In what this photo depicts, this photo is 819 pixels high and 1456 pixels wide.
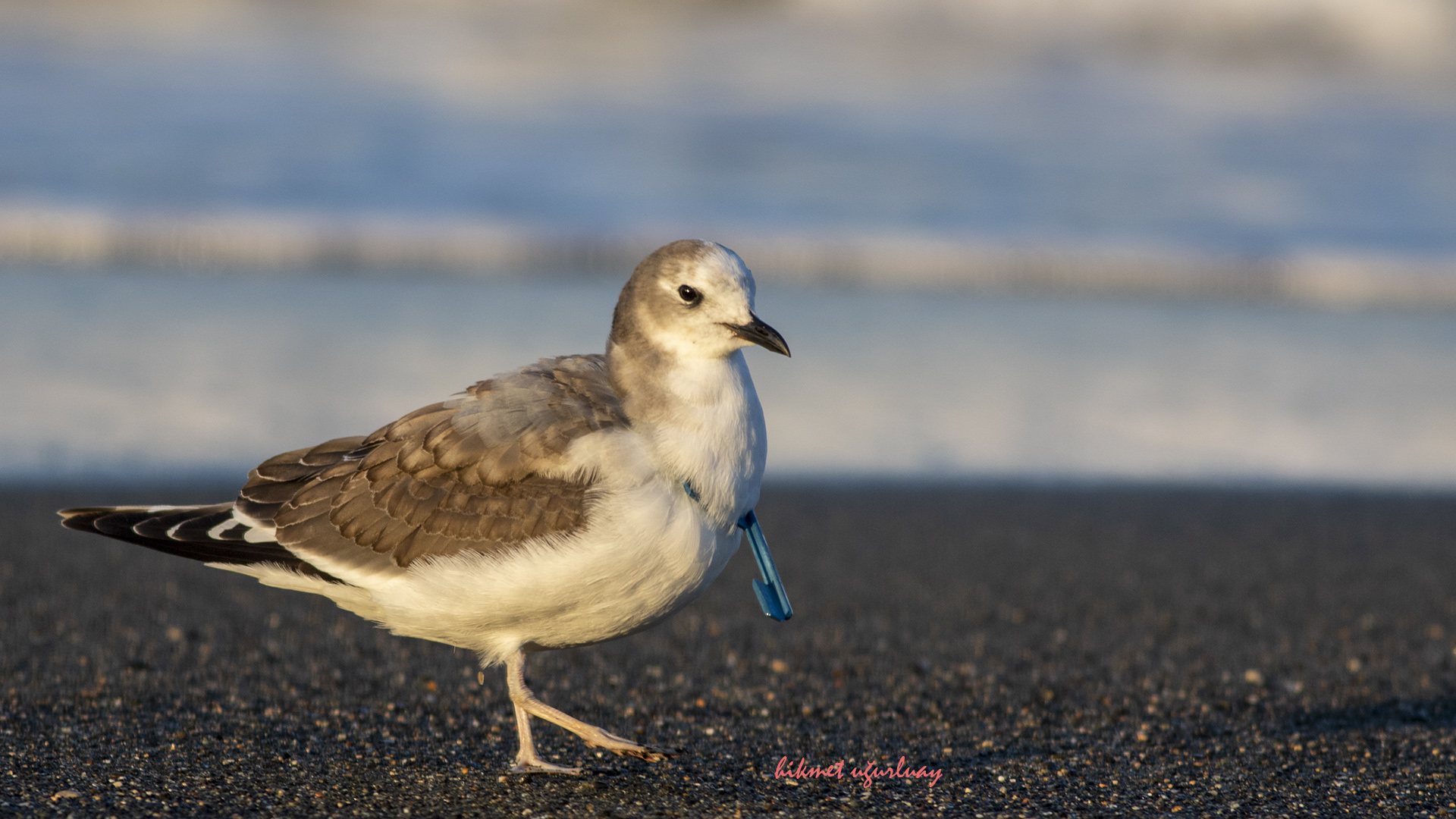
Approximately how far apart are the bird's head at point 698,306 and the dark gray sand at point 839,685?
3.86ft

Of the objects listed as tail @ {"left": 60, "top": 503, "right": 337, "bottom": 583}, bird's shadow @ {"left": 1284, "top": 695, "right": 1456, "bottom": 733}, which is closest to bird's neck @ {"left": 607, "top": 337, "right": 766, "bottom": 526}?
tail @ {"left": 60, "top": 503, "right": 337, "bottom": 583}

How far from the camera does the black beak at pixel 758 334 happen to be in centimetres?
387

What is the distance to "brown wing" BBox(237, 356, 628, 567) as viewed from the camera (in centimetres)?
378

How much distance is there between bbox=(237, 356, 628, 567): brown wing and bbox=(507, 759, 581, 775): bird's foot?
0.61 metres

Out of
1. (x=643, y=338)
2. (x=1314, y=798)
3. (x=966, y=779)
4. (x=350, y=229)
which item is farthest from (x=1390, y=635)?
(x=350, y=229)

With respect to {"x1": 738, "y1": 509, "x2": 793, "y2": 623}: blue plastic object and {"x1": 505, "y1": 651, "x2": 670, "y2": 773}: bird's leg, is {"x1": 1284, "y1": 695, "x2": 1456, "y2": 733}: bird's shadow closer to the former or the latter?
{"x1": 738, "y1": 509, "x2": 793, "y2": 623}: blue plastic object

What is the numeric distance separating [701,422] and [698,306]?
1.11ft

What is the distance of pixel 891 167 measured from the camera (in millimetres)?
20172

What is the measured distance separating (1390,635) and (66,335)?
8.89 m

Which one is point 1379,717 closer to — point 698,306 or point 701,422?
point 701,422

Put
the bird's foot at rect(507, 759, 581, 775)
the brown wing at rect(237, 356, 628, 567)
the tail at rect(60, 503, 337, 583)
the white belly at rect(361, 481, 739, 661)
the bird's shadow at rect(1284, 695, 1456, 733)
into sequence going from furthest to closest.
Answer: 1. the bird's shadow at rect(1284, 695, 1456, 733)
2. the tail at rect(60, 503, 337, 583)
3. the bird's foot at rect(507, 759, 581, 775)
4. the brown wing at rect(237, 356, 628, 567)
5. the white belly at rect(361, 481, 739, 661)

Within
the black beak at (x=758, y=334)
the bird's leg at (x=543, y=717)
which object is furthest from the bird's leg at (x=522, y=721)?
the black beak at (x=758, y=334)
